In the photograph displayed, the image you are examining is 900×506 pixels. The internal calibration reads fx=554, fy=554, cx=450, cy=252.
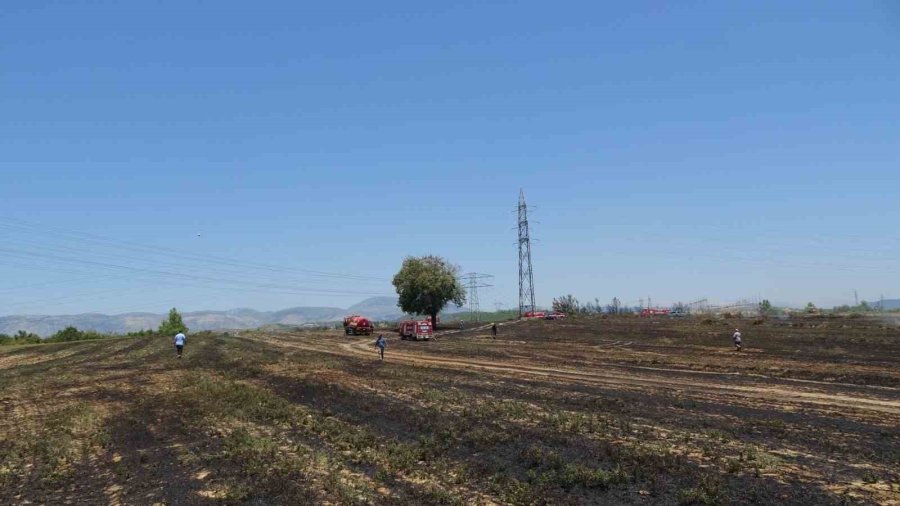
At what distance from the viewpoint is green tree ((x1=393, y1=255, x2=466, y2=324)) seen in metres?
98.7

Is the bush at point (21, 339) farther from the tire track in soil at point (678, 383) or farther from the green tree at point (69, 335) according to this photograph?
the tire track in soil at point (678, 383)

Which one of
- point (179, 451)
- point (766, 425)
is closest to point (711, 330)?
point (766, 425)

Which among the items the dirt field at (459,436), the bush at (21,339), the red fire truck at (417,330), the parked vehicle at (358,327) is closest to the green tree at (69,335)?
the bush at (21,339)

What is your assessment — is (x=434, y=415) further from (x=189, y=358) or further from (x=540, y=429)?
(x=189, y=358)

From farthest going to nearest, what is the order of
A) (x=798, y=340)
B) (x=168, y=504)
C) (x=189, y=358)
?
1. (x=798, y=340)
2. (x=189, y=358)
3. (x=168, y=504)

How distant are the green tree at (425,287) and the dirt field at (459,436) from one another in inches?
2398

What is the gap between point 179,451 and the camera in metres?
16.6

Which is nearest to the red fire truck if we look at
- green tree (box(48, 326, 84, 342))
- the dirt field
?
the dirt field

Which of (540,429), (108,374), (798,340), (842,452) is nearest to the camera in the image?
(842,452)

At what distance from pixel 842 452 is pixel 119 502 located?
18.4 m

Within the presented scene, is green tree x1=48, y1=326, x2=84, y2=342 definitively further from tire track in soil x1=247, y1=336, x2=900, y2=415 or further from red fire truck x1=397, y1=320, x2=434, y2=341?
tire track in soil x1=247, y1=336, x2=900, y2=415

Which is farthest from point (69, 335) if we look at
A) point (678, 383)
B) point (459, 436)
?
point (459, 436)

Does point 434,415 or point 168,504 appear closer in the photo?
point 168,504

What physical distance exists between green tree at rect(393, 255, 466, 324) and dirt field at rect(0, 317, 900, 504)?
2398 inches
